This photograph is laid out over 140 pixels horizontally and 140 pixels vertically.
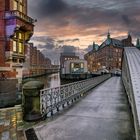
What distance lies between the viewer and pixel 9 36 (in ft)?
44.3

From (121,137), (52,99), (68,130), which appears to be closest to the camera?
(121,137)

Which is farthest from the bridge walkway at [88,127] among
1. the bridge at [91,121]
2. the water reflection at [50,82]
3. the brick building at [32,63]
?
the water reflection at [50,82]

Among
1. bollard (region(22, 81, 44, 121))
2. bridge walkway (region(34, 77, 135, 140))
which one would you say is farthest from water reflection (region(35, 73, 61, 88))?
bollard (region(22, 81, 44, 121))

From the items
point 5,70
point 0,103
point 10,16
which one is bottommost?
point 0,103

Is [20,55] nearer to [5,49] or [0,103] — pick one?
[5,49]

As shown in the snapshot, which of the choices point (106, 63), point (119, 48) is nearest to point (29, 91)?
point (106, 63)

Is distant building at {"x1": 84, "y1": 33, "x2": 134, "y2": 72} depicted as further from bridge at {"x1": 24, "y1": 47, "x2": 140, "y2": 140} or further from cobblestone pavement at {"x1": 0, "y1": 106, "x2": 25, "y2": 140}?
cobblestone pavement at {"x1": 0, "y1": 106, "x2": 25, "y2": 140}

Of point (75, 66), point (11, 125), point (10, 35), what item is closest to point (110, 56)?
point (75, 66)

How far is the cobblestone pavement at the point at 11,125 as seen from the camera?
5177 millimetres

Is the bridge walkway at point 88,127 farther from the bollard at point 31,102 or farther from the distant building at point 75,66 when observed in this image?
the distant building at point 75,66

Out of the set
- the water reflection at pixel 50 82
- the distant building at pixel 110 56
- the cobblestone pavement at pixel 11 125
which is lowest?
the water reflection at pixel 50 82

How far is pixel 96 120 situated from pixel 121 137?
1.82 meters

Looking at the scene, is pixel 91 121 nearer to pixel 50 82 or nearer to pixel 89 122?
pixel 89 122

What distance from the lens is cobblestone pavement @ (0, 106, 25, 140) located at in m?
5.18
